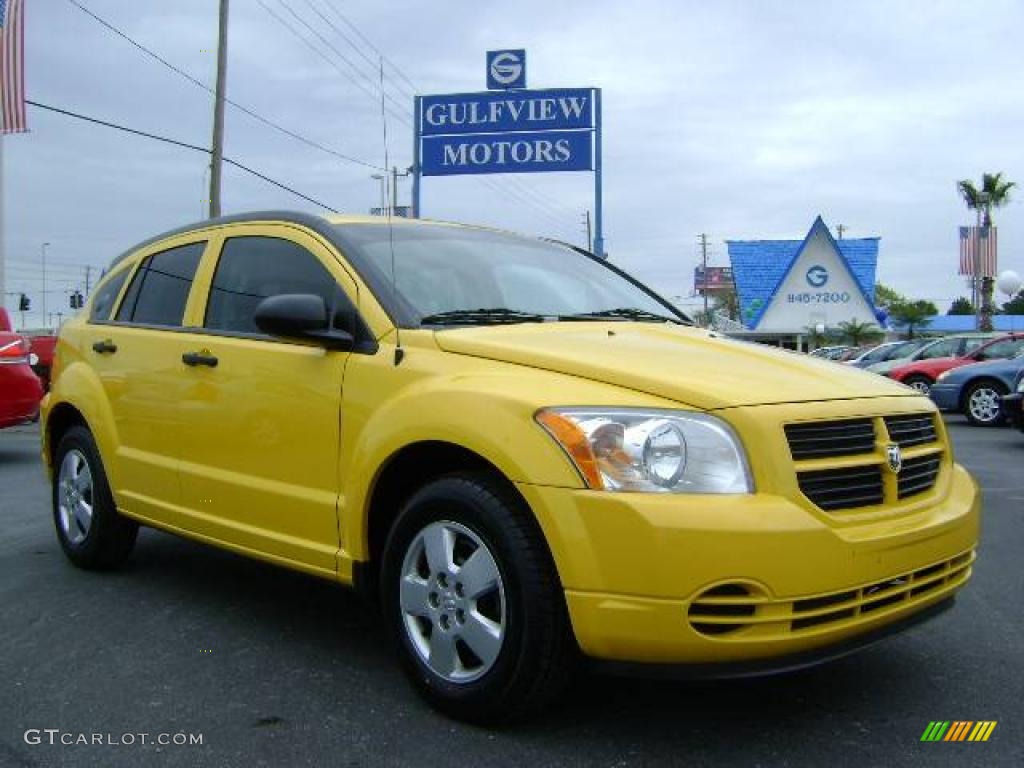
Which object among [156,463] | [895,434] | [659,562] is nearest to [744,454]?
[659,562]

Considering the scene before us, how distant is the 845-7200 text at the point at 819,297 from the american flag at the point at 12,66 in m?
39.8

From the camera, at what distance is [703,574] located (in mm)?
2711

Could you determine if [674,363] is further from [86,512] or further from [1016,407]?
[1016,407]

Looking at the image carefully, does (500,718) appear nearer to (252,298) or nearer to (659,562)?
(659,562)

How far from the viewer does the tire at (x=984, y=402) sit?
14648 mm

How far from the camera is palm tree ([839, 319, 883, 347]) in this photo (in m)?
53.9

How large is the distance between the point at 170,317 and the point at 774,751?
329 cm

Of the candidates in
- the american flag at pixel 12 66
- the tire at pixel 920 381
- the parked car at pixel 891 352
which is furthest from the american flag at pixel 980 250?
the american flag at pixel 12 66

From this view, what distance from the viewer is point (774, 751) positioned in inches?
117

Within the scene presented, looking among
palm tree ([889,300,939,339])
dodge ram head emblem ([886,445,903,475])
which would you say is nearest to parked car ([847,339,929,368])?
dodge ram head emblem ([886,445,903,475])

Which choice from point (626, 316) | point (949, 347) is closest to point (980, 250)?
point (949, 347)

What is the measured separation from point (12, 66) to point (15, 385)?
11.5 m

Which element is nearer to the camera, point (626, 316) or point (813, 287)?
point (626, 316)

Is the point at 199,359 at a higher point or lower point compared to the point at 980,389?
higher
